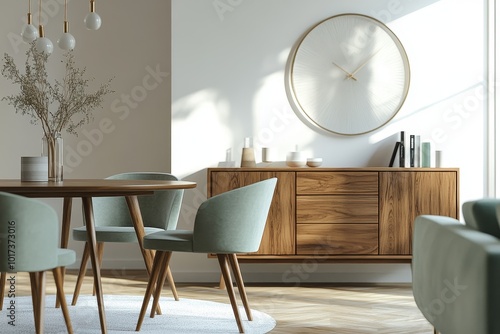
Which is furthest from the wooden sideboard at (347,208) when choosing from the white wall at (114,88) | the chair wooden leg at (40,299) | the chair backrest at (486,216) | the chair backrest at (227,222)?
the chair backrest at (486,216)

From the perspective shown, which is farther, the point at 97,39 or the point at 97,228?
the point at 97,39

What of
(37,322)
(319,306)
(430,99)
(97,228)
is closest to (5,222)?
(37,322)

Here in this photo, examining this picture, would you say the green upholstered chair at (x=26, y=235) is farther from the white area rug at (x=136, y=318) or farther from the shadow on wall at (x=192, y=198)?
the shadow on wall at (x=192, y=198)

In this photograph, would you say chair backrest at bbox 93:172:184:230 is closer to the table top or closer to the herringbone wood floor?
the herringbone wood floor

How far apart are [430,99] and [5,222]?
3.46 m

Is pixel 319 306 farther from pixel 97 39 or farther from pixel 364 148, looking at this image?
pixel 97 39

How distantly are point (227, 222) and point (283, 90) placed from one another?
6.79ft

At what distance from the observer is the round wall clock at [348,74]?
5.46 meters

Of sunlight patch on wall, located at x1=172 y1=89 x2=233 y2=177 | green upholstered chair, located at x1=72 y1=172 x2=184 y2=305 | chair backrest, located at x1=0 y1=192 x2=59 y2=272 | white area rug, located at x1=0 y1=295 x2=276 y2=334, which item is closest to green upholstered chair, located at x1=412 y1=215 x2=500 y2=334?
white area rug, located at x1=0 y1=295 x2=276 y2=334

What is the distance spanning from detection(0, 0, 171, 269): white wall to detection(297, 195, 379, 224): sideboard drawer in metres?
1.49

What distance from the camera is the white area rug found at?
149 inches

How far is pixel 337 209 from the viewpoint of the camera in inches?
201

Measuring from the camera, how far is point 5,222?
114 inches

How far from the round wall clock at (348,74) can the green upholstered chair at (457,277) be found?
7.77ft
